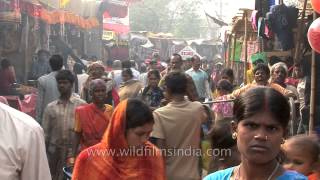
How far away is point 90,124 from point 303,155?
101 inches

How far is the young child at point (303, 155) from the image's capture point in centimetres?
363

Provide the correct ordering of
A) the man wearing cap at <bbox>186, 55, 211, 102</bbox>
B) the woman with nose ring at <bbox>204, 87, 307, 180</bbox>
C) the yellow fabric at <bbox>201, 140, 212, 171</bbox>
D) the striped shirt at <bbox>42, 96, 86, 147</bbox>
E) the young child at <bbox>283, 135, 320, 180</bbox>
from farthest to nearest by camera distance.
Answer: the man wearing cap at <bbox>186, 55, 211, 102</bbox>
the striped shirt at <bbox>42, 96, 86, 147</bbox>
the yellow fabric at <bbox>201, 140, 212, 171</bbox>
the young child at <bbox>283, 135, 320, 180</bbox>
the woman with nose ring at <bbox>204, 87, 307, 180</bbox>

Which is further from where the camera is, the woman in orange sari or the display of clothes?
the display of clothes

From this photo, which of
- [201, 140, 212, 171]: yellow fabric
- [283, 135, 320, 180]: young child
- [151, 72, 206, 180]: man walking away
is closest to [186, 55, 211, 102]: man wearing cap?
[201, 140, 212, 171]: yellow fabric

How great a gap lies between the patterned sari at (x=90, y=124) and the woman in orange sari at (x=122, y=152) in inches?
63.1

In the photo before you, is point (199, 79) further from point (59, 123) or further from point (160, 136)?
point (160, 136)

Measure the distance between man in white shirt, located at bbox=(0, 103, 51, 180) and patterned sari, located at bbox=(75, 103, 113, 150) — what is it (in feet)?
11.1

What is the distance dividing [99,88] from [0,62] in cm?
715

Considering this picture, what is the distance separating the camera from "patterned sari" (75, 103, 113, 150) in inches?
226

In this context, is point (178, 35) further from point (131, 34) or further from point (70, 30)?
point (70, 30)

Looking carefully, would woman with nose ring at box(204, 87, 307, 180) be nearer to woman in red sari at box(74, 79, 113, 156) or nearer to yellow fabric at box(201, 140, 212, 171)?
yellow fabric at box(201, 140, 212, 171)

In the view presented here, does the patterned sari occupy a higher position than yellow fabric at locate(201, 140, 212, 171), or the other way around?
the patterned sari

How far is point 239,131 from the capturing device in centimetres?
229

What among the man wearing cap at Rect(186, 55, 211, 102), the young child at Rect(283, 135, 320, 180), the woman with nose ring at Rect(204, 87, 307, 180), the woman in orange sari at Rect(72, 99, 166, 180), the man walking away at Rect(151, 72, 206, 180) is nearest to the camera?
the woman with nose ring at Rect(204, 87, 307, 180)
